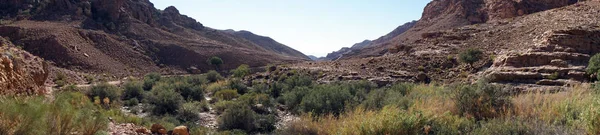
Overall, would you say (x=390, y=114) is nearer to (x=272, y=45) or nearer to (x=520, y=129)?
(x=520, y=129)

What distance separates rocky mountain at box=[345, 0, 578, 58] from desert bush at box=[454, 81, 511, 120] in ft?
81.6

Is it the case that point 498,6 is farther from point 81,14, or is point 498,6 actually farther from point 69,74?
point 81,14

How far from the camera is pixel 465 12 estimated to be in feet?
178

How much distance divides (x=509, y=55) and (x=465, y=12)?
36744mm

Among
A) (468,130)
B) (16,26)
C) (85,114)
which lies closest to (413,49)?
(468,130)

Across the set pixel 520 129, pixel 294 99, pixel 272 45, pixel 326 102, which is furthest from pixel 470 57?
pixel 272 45

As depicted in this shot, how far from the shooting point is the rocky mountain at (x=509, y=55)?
57.0ft

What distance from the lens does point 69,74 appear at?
95.2 ft

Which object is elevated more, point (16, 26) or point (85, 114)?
point (16, 26)

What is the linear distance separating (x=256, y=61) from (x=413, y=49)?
26.4 meters

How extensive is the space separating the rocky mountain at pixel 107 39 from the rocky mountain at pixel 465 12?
20.2 metres

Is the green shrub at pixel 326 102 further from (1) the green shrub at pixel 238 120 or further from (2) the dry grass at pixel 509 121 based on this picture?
(2) the dry grass at pixel 509 121

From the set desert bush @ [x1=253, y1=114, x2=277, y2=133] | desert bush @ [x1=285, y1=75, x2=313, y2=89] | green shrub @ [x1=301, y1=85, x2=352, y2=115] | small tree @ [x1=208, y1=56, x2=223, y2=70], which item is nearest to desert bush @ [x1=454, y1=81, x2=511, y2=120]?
green shrub @ [x1=301, y1=85, x2=352, y2=115]

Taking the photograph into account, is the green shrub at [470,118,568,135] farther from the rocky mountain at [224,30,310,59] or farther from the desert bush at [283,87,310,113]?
the rocky mountain at [224,30,310,59]
